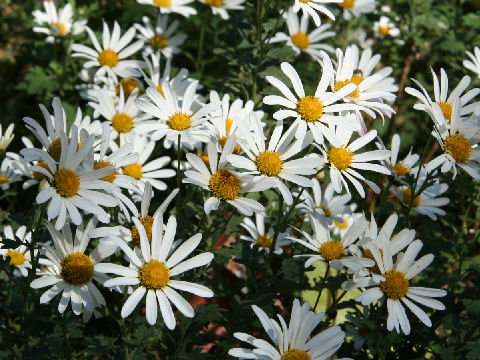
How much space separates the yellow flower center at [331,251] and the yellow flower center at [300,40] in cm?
184

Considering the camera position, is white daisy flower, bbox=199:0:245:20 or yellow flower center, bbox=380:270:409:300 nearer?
yellow flower center, bbox=380:270:409:300

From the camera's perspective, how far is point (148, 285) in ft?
6.29

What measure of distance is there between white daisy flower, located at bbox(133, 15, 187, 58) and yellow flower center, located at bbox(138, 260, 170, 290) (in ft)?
7.36

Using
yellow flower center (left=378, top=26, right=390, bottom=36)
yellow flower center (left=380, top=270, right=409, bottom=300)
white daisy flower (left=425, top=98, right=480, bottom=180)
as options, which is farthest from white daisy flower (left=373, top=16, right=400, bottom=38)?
yellow flower center (left=380, top=270, right=409, bottom=300)

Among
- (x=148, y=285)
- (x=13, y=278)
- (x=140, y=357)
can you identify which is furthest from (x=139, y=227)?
(x=13, y=278)

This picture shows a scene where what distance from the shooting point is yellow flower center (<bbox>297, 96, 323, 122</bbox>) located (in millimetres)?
2268

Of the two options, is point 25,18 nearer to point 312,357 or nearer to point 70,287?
point 70,287

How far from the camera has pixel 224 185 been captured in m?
2.13

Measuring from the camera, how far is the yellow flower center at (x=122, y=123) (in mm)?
3023

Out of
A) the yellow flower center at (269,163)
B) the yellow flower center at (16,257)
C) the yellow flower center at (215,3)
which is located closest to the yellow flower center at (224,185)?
the yellow flower center at (269,163)

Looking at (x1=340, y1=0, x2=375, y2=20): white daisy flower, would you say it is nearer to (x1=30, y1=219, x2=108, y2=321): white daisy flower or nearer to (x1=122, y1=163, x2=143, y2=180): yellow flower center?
(x1=122, y1=163, x2=143, y2=180): yellow flower center

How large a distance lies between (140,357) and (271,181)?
0.86 meters

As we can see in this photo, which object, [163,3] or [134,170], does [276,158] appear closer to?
[134,170]

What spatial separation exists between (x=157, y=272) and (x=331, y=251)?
32.3 inches
